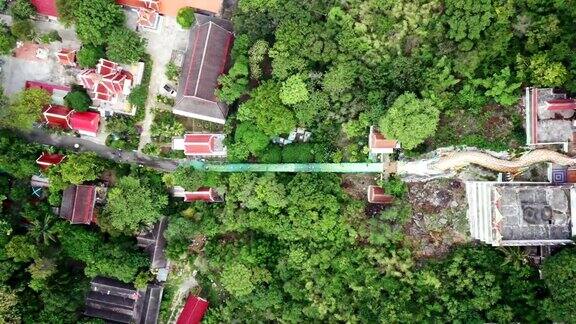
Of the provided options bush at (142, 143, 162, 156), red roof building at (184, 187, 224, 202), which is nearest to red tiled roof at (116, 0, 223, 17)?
bush at (142, 143, 162, 156)

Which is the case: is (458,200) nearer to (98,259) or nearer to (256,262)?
(256,262)

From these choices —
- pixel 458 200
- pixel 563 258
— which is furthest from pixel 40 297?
pixel 563 258

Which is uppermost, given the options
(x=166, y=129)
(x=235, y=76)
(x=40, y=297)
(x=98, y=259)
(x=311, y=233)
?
(x=235, y=76)

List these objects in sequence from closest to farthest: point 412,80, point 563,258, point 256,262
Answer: point 563,258 → point 412,80 → point 256,262

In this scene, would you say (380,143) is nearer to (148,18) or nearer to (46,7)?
(148,18)

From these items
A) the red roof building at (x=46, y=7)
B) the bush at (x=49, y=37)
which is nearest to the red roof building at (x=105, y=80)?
the bush at (x=49, y=37)

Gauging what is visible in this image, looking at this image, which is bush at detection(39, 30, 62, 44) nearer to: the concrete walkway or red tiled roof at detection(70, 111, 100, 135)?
red tiled roof at detection(70, 111, 100, 135)
